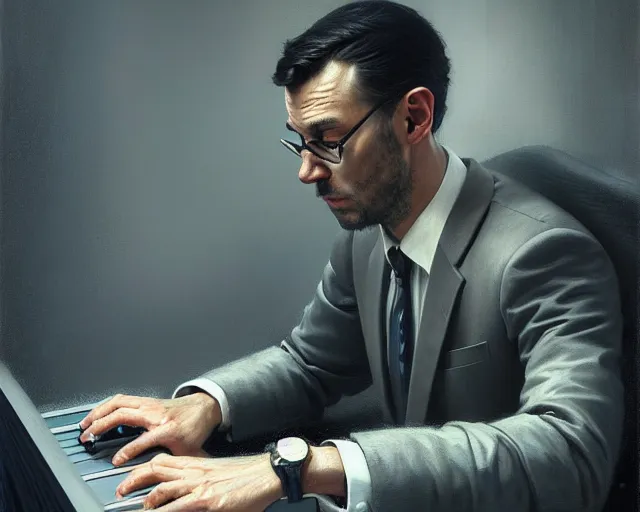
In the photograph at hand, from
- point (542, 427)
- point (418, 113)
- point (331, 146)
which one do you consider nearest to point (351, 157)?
point (331, 146)

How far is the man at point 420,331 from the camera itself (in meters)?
1.38

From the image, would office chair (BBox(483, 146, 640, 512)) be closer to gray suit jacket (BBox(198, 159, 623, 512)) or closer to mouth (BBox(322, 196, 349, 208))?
gray suit jacket (BBox(198, 159, 623, 512))

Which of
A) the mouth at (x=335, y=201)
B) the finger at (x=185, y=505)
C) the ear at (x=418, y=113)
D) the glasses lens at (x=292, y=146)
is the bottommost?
the finger at (x=185, y=505)

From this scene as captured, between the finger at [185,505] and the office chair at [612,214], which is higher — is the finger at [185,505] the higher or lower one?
the lower one

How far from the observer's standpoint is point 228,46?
183 cm

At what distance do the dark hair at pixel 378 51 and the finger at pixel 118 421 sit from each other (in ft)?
2.29

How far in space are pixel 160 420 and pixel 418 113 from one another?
2.50ft

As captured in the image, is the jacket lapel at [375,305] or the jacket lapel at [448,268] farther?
the jacket lapel at [375,305]

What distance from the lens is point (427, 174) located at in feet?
5.29

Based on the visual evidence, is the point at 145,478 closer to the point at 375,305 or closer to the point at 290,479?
the point at 290,479

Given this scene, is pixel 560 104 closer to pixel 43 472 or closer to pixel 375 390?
pixel 375 390

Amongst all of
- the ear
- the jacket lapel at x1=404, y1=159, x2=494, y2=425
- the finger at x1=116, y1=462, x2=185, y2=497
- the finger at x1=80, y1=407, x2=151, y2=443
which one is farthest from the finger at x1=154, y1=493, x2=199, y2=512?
the ear

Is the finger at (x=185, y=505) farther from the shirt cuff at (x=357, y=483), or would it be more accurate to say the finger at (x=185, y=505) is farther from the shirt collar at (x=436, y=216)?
the shirt collar at (x=436, y=216)

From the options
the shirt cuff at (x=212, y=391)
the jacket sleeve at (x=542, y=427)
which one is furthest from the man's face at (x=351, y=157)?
the shirt cuff at (x=212, y=391)
